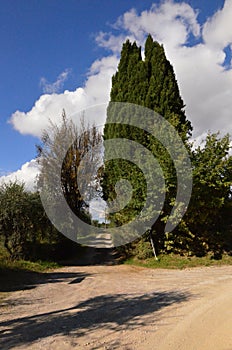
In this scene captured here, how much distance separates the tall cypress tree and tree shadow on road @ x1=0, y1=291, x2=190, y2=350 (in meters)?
7.03

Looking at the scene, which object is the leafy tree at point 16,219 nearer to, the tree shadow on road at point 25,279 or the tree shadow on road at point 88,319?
the tree shadow on road at point 25,279

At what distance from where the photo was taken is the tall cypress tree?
1497cm

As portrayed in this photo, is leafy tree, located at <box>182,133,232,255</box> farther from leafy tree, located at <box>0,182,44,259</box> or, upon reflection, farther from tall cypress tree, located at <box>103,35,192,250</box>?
leafy tree, located at <box>0,182,44,259</box>

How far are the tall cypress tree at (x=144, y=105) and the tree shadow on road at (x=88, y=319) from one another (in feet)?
23.1

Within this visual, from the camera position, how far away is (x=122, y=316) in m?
6.18

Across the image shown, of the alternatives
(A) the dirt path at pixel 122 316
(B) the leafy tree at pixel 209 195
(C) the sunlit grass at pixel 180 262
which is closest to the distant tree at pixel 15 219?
(A) the dirt path at pixel 122 316

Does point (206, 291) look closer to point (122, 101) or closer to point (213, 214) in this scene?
point (213, 214)

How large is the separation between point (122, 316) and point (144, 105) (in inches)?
530

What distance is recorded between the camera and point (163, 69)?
18.3 meters

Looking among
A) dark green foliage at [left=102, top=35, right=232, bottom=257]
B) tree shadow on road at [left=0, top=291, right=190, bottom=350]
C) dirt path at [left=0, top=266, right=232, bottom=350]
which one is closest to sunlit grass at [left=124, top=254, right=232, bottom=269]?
dark green foliage at [left=102, top=35, right=232, bottom=257]

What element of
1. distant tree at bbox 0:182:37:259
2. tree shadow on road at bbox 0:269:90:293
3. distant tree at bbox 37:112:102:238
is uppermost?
distant tree at bbox 37:112:102:238

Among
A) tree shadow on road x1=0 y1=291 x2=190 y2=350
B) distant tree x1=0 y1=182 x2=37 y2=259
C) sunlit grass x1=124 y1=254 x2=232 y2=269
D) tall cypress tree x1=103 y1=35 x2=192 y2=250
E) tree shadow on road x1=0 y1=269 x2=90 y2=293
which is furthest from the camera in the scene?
tall cypress tree x1=103 y1=35 x2=192 y2=250

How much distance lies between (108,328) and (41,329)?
119 cm

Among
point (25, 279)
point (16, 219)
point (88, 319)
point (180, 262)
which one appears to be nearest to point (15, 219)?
point (16, 219)
